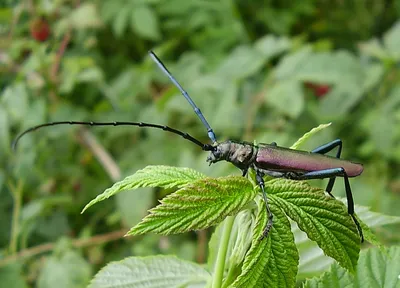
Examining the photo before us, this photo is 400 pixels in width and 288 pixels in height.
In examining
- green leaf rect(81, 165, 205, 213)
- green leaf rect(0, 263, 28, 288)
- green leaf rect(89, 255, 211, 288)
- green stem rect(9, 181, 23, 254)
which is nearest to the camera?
green leaf rect(81, 165, 205, 213)

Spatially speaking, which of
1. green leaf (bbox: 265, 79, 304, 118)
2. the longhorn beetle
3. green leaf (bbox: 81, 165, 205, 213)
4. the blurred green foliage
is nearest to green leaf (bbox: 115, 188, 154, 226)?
the blurred green foliage

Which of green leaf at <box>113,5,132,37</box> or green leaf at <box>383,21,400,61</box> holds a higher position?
green leaf at <box>113,5,132,37</box>

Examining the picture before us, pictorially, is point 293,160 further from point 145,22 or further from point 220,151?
point 145,22

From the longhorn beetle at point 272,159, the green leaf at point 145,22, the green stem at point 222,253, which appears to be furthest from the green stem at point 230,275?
the green leaf at point 145,22

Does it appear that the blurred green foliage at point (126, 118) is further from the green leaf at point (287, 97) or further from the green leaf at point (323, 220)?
the green leaf at point (323, 220)

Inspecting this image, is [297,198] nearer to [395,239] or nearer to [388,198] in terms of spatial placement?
[395,239]

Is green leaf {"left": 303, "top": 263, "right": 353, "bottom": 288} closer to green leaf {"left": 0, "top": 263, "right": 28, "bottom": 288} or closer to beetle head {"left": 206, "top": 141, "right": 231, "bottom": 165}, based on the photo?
beetle head {"left": 206, "top": 141, "right": 231, "bottom": 165}

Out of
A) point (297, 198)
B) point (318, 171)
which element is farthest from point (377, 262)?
point (318, 171)
